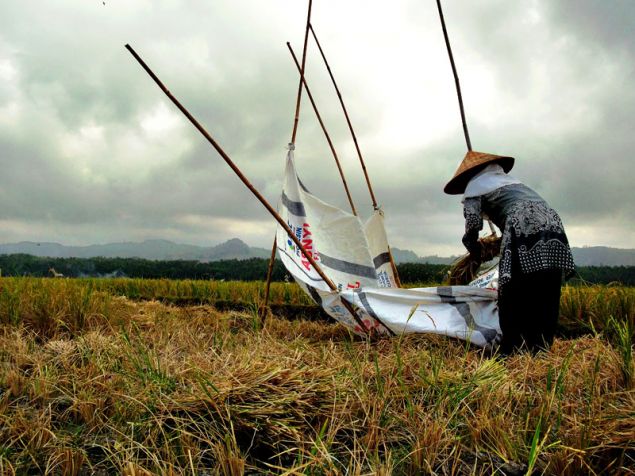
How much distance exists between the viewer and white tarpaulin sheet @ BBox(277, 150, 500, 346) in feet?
10.8

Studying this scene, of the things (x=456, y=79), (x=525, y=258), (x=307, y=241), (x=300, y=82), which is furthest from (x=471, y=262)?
(x=300, y=82)

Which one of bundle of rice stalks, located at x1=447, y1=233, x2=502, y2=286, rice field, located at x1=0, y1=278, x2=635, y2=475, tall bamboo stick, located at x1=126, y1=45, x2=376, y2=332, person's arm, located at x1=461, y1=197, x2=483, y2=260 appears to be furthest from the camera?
bundle of rice stalks, located at x1=447, y1=233, x2=502, y2=286

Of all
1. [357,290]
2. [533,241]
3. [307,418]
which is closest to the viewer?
[307,418]

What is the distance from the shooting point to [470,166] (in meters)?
3.39

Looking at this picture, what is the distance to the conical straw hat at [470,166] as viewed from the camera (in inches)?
132

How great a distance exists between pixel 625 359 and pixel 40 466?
7.62 ft

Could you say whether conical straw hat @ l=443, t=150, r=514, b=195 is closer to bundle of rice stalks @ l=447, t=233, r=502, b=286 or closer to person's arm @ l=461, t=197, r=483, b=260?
person's arm @ l=461, t=197, r=483, b=260

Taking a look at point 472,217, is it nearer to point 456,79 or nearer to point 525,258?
point 525,258

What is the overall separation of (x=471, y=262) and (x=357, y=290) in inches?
40.9

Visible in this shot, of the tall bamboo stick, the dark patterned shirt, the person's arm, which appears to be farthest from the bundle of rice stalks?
the tall bamboo stick

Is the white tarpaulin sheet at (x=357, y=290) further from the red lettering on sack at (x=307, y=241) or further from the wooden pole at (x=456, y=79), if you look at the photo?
the wooden pole at (x=456, y=79)

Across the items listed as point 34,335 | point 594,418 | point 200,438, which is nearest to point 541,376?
point 594,418

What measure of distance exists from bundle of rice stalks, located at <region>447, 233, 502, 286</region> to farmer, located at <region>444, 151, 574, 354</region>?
487 mm

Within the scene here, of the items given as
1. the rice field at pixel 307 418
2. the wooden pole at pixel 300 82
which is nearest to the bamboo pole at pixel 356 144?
the wooden pole at pixel 300 82
